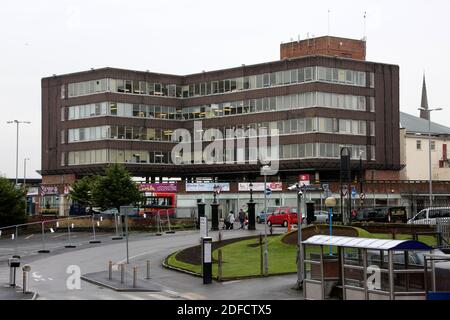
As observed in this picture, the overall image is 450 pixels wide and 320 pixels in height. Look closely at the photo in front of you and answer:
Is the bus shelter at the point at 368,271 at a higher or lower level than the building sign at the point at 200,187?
lower

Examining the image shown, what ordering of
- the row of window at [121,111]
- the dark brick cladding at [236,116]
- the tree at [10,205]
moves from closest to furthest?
1. the tree at [10,205]
2. the dark brick cladding at [236,116]
3. the row of window at [121,111]

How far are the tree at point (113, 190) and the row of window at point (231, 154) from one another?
24.9m

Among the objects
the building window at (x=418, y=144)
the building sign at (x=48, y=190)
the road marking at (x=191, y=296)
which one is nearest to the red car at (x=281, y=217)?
the road marking at (x=191, y=296)

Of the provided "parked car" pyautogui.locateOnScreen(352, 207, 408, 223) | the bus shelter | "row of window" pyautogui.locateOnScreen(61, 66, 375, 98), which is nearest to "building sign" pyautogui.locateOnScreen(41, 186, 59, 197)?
"row of window" pyautogui.locateOnScreen(61, 66, 375, 98)

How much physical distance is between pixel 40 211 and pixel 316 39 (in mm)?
42301

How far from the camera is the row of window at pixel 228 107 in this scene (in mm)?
87625

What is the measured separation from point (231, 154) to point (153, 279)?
63.0 meters

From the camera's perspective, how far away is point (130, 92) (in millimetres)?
97250

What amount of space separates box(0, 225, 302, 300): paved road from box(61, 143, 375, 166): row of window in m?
37.5

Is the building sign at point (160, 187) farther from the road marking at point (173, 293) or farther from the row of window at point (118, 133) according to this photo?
the road marking at point (173, 293)

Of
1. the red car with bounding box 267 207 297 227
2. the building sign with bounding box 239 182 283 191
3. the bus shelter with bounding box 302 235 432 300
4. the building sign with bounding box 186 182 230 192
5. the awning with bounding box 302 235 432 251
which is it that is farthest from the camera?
the building sign with bounding box 186 182 230 192

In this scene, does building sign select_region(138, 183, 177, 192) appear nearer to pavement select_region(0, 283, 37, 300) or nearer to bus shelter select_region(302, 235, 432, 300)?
pavement select_region(0, 283, 37, 300)

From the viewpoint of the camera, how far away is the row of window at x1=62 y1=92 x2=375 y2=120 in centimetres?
8762
